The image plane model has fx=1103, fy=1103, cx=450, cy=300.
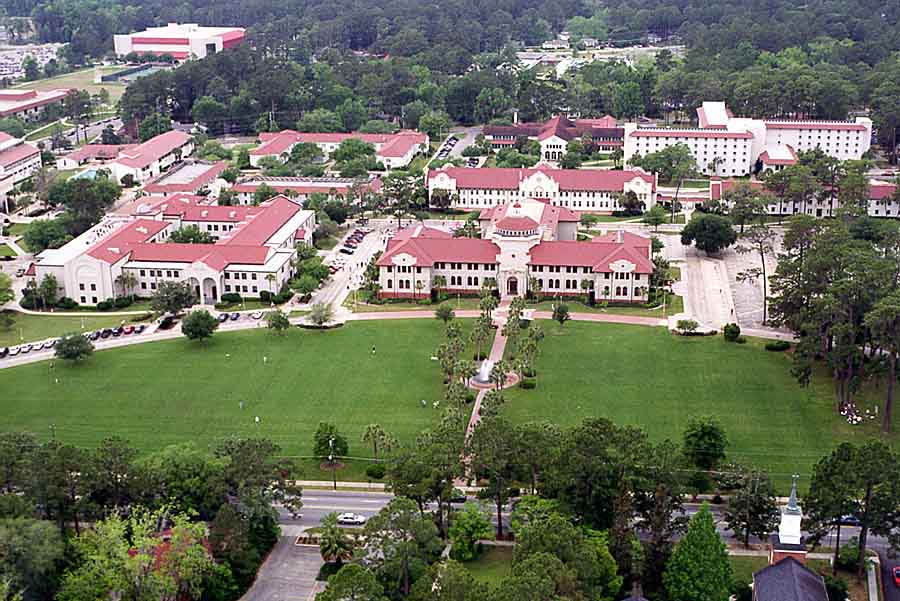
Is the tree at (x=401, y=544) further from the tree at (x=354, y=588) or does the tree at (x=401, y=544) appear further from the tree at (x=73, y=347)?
the tree at (x=73, y=347)

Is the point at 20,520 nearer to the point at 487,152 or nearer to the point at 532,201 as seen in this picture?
the point at 532,201

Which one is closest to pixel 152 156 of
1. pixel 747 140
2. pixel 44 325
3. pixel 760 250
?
pixel 44 325

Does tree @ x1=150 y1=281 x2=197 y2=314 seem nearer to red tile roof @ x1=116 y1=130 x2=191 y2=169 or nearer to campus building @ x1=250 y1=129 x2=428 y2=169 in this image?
red tile roof @ x1=116 y1=130 x2=191 y2=169

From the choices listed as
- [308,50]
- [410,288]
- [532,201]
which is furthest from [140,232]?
[308,50]

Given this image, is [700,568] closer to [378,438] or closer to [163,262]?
[378,438]

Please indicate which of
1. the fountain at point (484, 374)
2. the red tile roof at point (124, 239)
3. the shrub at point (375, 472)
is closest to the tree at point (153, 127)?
the red tile roof at point (124, 239)

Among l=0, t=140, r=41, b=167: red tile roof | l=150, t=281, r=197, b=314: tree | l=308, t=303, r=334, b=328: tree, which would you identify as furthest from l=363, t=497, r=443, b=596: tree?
l=0, t=140, r=41, b=167: red tile roof
